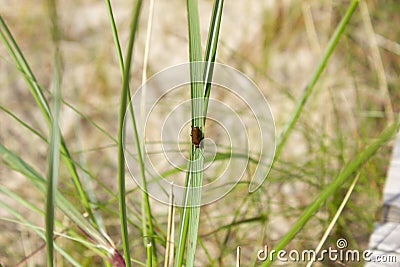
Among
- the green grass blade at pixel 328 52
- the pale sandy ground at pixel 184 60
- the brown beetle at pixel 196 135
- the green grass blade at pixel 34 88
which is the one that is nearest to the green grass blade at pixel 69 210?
the green grass blade at pixel 34 88

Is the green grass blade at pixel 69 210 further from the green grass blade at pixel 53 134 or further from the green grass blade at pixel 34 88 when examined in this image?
the green grass blade at pixel 53 134

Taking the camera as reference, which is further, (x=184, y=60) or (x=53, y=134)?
(x=184, y=60)

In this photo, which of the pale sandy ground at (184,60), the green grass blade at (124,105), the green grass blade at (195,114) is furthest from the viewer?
the pale sandy ground at (184,60)

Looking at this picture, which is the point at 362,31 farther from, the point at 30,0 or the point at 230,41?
the point at 30,0

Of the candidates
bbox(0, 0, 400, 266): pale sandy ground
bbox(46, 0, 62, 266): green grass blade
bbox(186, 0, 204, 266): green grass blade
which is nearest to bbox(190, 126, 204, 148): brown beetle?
bbox(186, 0, 204, 266): green grass blade

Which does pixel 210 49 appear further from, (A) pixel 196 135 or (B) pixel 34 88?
(B) pixel 34 88

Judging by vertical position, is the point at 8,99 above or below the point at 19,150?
above

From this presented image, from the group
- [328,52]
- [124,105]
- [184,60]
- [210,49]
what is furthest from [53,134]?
[184,60]

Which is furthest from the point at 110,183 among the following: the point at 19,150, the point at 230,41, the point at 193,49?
the point at 193,49

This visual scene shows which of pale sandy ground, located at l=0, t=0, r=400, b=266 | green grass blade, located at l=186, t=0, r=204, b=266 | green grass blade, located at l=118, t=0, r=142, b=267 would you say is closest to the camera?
green grass blade, located at l=118, t=0, r=142, b=267

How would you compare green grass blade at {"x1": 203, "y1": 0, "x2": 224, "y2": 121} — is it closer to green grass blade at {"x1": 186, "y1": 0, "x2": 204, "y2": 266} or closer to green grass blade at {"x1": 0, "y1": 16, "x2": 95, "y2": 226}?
green grass blade at {"x1": 186, "y1": 0, "x2": 204, "y2": 266}

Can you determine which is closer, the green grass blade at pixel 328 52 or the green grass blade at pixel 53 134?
the green grass blade at pixel 53 134
